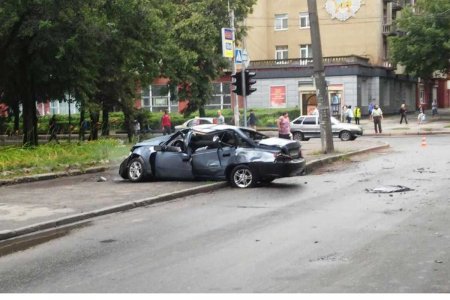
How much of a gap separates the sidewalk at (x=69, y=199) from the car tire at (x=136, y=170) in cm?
24

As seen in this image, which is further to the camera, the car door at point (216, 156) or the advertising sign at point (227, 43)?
the advertising sign at point (227, 43)

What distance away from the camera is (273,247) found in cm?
753

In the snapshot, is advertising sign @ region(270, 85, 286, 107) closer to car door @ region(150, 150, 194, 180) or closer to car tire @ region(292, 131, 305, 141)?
car tire @ region(292, 131, 305, 141)

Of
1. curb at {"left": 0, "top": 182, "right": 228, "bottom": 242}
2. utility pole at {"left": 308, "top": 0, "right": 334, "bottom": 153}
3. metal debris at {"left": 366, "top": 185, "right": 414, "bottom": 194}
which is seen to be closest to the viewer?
curb at {"left": 0, "top": 182, "right": 228, "bottom": 242}

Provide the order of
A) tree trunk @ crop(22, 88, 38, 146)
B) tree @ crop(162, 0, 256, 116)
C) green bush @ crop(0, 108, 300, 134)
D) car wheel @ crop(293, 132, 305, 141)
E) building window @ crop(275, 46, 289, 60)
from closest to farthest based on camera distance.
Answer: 1. tree trunk @ crop(22, 88, 38, 146)
2. car wheel @ crop(293, 132, 305, 141)
3. tree @ crop(162, 0, 256, 116)
4. green bush @ crop(0, 108, 300, 134)
5. building window @ crop(275, 46, 289, 60)

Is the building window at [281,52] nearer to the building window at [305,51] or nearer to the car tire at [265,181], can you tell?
the building window at [305,51]

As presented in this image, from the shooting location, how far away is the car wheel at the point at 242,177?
45.6 feet

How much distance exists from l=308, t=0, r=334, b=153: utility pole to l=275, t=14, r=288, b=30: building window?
3644 centimetres

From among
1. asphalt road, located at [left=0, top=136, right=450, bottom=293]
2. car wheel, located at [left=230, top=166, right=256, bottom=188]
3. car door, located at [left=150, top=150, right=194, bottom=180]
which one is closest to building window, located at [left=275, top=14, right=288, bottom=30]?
car door, located at [left=150, top=150, right=194, bottom=180]

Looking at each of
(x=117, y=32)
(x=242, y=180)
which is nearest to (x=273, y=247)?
(x=242, y=180)

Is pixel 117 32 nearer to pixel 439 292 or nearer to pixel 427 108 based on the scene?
pixel 439 292

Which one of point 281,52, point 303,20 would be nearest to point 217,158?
point 303,20

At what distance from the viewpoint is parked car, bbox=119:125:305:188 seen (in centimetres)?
1374

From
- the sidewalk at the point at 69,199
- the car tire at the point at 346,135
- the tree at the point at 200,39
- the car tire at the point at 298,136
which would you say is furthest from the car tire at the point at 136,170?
the tree at the point at 200,39
